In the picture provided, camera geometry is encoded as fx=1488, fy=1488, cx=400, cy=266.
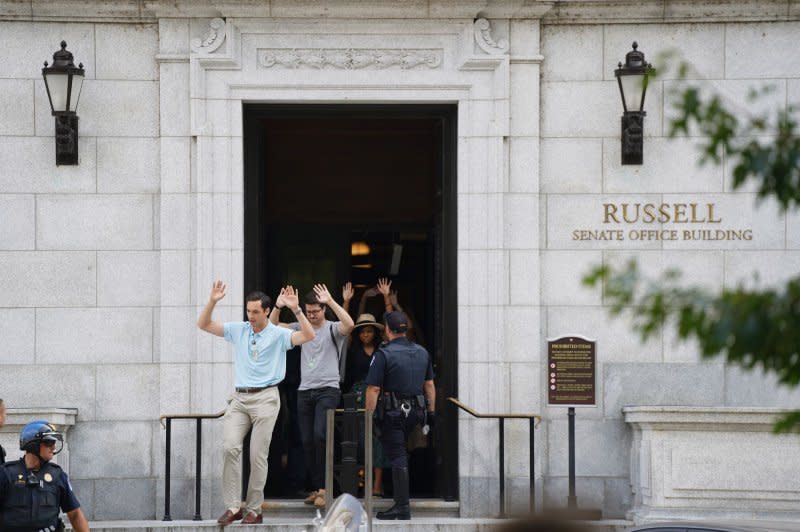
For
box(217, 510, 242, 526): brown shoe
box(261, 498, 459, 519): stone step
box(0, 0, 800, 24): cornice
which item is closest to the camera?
box(217, 510, 242, 526): brown shoe

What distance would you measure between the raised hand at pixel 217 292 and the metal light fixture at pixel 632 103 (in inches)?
166

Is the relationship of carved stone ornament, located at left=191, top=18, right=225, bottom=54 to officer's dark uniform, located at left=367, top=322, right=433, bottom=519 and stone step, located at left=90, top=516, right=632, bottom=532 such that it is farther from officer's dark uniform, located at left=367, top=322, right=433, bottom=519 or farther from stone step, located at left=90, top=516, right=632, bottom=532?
stone step, located at left=90, top=516, right=632, bottom=532

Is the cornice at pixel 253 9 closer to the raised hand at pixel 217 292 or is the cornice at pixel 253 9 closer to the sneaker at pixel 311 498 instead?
the raised hand at pixel 217 292

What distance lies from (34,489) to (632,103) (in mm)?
7123

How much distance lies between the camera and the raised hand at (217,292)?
13.1 metres

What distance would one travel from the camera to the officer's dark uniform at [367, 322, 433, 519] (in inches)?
536

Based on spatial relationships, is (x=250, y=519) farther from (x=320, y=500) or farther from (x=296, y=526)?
(x=320, y=500)

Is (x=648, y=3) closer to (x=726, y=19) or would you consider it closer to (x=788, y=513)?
(x=726, y=19)

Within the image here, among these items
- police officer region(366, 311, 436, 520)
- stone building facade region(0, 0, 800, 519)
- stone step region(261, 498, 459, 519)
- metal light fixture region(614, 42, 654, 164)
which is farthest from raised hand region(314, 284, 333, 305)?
metal light fixture region(614, 42, 654, 164)

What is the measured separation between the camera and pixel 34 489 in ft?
33.2

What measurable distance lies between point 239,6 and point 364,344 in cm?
364

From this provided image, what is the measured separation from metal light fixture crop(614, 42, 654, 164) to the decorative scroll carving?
1.15 m

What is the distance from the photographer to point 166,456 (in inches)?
554

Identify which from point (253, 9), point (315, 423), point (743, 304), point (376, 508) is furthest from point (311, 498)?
point (743, 304)
